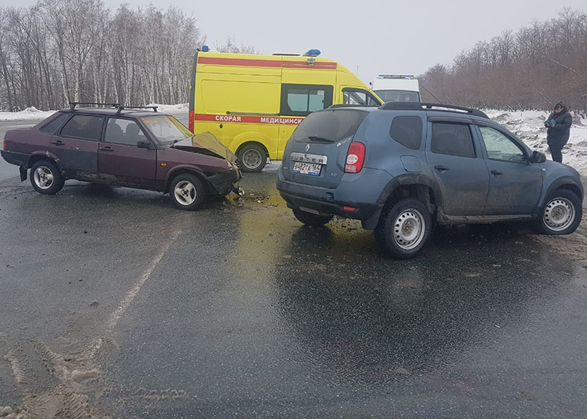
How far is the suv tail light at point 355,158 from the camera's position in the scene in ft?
18.0

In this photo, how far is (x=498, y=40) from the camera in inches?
2640

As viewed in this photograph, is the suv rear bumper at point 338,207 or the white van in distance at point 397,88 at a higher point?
the white van in distance at point 397,88

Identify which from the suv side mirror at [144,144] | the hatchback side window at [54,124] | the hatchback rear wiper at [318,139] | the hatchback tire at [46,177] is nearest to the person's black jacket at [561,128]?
the hatchback rear wiper at [318,139]

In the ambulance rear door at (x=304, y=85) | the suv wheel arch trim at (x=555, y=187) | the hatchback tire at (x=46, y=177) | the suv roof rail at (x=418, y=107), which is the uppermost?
the ambulance rear door at (x=304, y=85)

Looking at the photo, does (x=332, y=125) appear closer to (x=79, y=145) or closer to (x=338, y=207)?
(x=338, y=207)

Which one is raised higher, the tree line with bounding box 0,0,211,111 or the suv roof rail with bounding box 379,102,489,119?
the tree line with bounding box 0,0,211,111

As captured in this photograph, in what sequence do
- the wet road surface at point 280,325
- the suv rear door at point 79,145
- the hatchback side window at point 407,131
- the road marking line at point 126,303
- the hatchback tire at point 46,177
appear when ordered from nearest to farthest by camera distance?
1. the wet road surface at point 280,325
2. the road marking line at point 126,303
3. the hatchback side window at point 407,131
4. the suv rear door at point 79,145
5. the hatchback tire at point 46,177

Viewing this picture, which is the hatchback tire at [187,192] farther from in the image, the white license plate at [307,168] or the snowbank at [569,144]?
the snowbank at [569,144]

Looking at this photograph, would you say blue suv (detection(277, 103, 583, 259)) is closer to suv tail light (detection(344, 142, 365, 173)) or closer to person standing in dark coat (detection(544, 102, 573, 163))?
suv tail light (detection(344, 142, 365, 173))

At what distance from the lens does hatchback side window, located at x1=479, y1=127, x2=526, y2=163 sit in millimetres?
6355

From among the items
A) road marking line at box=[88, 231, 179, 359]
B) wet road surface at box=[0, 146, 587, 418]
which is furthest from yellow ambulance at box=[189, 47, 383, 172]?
road marking line at box=[88, 231, 179, 359]

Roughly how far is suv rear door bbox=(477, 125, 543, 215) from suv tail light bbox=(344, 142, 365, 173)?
191 centimetres

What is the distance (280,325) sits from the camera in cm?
401

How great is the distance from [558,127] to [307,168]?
31.5 feet
